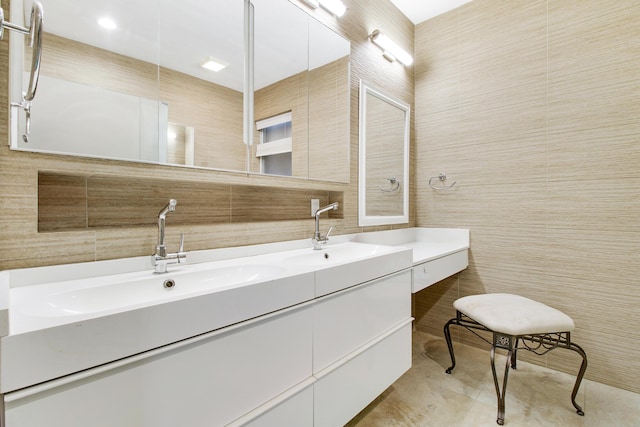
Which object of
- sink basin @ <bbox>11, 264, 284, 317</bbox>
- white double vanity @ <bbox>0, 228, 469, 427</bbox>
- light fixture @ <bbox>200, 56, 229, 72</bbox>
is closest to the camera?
white double vanity @ <bbox>0, 228, 469, 427</bbox>

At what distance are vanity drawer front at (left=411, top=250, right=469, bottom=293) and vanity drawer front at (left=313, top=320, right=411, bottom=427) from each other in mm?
226

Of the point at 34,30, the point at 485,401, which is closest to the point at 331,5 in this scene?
the point at 34,30

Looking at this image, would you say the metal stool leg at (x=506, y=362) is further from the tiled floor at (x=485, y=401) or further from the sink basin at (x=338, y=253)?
the sink basin at (x=338, y=253)

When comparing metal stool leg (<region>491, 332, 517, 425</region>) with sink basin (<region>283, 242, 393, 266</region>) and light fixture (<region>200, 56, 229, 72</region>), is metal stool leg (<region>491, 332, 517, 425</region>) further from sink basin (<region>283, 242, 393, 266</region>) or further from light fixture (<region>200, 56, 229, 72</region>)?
light fixture (<region>200, 56, 229, 72</region>)

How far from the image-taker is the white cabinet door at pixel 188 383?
54 centimetres

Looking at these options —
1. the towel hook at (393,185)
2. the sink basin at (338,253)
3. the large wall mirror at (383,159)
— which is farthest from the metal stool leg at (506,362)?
the towel hook at (393,185)

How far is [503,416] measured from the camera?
1.34 m

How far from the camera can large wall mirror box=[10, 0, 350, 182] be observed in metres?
0.88

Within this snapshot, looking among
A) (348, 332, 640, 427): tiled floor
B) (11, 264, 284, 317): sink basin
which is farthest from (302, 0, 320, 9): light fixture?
(348, 332, 640, 427): tiled floor

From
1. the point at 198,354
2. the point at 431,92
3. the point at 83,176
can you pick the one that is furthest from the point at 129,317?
the point at 431,92

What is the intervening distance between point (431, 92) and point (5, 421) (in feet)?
8.63

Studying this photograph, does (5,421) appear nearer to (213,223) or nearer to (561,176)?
(213,223)

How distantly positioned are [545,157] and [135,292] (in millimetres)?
2220

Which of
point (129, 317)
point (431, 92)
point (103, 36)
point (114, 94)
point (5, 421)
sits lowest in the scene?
point (5, 421)
